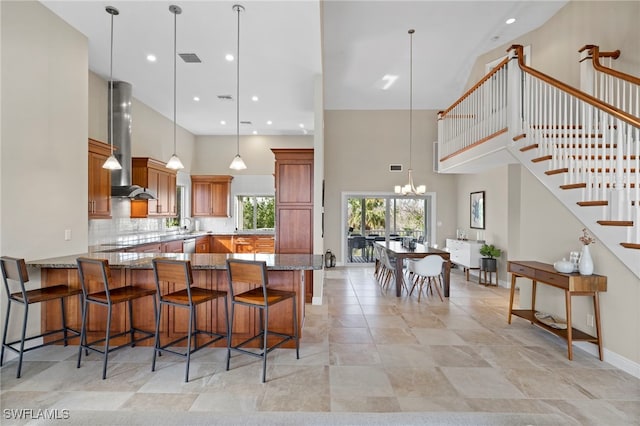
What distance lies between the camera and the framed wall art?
736 cm

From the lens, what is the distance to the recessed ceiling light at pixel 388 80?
750cm

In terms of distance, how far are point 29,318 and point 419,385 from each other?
3883mm

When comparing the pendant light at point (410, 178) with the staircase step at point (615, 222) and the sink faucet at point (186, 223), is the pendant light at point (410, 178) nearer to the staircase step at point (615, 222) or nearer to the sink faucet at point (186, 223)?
the staircase step at point (615, 222)

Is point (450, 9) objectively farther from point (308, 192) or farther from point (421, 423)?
point (421, 423)

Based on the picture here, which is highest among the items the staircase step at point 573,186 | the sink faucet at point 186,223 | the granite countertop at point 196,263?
the staircase step at point 573,186

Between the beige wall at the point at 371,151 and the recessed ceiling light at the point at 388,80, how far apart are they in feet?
3.36

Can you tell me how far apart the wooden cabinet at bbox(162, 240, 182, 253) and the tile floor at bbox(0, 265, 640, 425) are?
119 inches

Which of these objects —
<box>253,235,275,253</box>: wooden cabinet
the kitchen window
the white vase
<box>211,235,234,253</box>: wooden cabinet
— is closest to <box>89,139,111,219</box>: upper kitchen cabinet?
<box>211,235,234,253</box>: wooden cabinet

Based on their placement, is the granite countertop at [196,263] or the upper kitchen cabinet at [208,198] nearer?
the granite countertop at [196,263]

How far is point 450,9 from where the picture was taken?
5.29 metres

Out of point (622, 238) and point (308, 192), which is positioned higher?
point (308, 192)

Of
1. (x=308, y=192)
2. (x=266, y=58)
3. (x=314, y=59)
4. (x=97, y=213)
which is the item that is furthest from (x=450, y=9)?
(x=97, y=213)

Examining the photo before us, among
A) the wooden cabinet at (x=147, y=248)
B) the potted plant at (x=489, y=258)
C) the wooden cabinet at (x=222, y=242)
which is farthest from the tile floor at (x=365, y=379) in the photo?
the wooden cabinet at (x=222, y=242)

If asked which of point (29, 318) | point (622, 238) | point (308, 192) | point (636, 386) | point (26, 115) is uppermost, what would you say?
point (26, 115)
